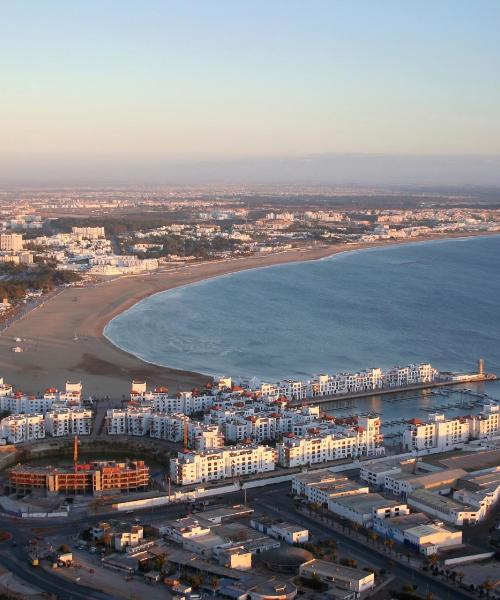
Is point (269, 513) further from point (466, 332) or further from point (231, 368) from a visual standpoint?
point (466, 332)

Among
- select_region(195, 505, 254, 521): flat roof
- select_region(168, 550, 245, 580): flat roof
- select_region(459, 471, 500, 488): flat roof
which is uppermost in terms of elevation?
select_region(459, 471, 500, 488): flat roof

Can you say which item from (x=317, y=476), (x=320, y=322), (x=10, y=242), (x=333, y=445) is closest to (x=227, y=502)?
(x=317, y=476)

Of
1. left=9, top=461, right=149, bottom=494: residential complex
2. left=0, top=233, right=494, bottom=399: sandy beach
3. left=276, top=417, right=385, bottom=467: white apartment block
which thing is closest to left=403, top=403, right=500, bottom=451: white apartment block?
left=276, top=417, right=385, bottom=467: white apartment block

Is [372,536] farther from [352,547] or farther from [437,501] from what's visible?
[437,501]

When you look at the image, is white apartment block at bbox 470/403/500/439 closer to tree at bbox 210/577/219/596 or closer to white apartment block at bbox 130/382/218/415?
white apartment block at bbox 130/382/218/415

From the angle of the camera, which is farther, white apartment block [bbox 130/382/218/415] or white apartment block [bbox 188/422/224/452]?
white apartment block [bbox 130/382/218/415]

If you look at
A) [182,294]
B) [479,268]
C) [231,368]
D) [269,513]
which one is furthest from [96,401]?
[479,268]
